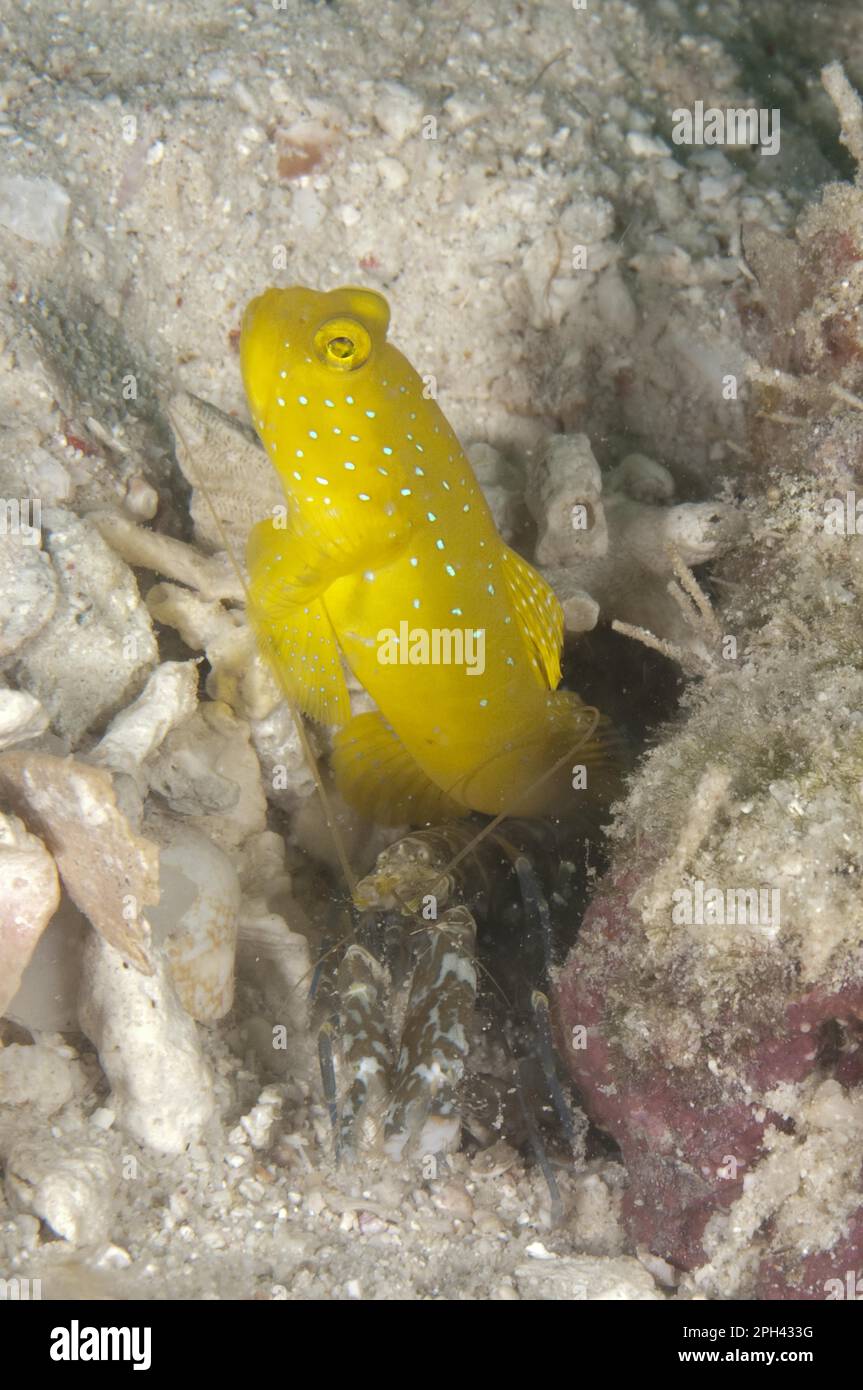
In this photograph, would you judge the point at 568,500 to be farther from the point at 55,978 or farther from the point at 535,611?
the point at 55,978

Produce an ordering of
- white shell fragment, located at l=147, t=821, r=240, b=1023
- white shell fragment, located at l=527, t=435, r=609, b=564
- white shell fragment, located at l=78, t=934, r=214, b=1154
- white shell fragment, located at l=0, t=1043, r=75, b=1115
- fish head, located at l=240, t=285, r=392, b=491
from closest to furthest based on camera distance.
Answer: white shell fragment, located at l=0, t=1043, r=75, b=1115 < white shell fragment, located at l=78, t=934, r=214, b=1154 < white shell fragment, located at l=147, t=821, r=240, b=1023 < fish head, located at l=240, t=285, r=392, b=491 < white shell fragment, located at l=527, t=435, r=609, b=564

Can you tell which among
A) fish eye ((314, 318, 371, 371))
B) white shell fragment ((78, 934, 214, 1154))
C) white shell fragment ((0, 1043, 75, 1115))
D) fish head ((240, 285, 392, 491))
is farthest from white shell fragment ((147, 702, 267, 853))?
fish eye ((314, 318, 371, 371))

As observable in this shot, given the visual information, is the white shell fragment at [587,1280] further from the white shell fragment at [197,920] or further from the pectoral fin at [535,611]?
the pectoral fin at [535,611]

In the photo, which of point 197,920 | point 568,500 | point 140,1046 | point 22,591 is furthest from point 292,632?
point 140,1046

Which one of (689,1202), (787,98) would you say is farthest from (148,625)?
(787,98)

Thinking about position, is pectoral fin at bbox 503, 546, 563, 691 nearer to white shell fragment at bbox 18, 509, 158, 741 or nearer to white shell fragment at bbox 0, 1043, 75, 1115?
white shell fragment at bbox 18, 509, 158, 741

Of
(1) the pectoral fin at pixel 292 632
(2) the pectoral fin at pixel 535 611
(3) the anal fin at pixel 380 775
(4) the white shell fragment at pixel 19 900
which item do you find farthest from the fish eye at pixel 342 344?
(4) the white shell fragment at pixel 19 900

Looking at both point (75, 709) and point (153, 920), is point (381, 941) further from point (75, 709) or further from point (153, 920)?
point (75, 709)

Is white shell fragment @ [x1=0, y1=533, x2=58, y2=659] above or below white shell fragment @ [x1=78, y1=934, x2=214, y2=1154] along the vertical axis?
above
